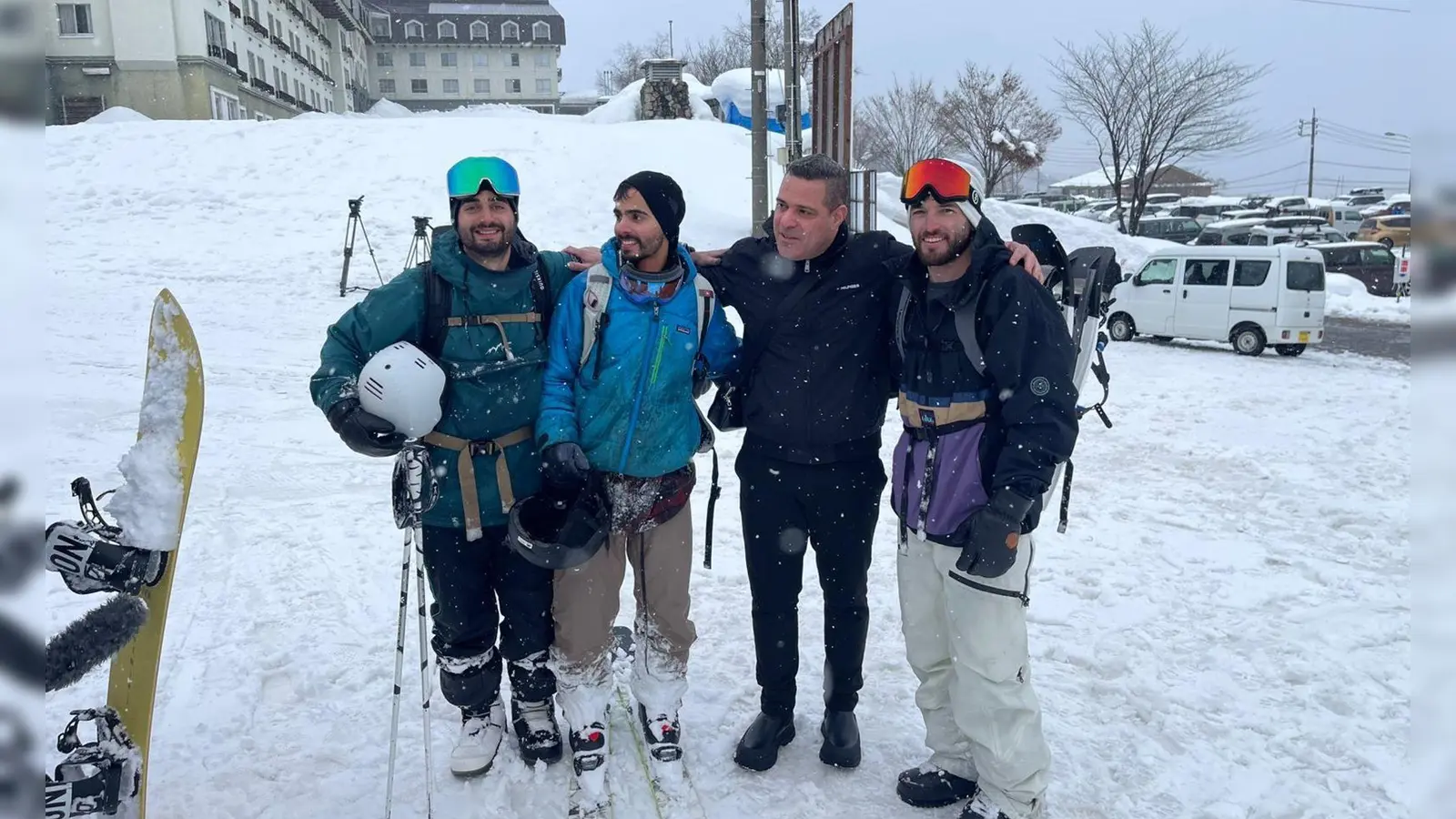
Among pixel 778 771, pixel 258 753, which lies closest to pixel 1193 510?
pixel 778 771

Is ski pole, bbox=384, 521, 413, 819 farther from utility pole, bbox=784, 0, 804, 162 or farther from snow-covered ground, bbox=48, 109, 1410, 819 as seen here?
utility pole, bbox=784, 0, 804, 162

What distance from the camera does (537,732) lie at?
10.4ft

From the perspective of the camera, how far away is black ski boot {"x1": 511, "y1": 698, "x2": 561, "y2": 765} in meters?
3.15

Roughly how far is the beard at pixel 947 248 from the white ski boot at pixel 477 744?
2.25 metres

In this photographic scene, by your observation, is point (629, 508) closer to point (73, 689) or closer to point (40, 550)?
point (40, 550)

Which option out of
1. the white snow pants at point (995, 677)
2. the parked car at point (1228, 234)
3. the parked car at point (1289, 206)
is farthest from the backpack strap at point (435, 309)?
the parked car at point (1289, 206)

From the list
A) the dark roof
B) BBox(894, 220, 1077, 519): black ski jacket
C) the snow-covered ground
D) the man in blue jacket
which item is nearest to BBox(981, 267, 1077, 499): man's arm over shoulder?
BBox(894, 220, 1077, 519): black ski jacket

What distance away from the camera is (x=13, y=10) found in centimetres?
82

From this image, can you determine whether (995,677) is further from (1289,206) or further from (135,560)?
(1289,206)

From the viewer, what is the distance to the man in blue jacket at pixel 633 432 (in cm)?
289

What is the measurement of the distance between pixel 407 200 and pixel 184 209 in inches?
162

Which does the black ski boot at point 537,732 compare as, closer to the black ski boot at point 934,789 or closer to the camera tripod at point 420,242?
the black ski boot at point 934,789

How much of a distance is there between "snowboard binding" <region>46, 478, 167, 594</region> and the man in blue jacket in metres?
1.13

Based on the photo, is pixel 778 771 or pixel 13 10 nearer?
pixel 13 10
